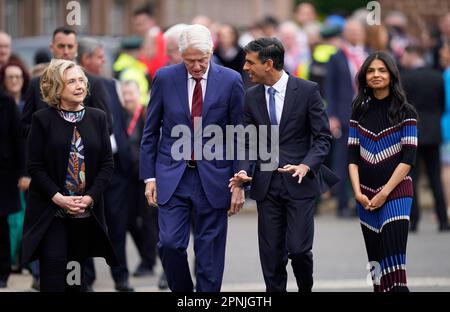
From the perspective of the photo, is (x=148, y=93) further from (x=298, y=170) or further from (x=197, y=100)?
(x=298, y=170)

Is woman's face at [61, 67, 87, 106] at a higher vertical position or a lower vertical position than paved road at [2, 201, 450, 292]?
higher

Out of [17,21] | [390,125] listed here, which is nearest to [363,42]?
[390,125]

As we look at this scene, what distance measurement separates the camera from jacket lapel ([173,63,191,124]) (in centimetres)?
955

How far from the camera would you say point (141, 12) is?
64.3 feet

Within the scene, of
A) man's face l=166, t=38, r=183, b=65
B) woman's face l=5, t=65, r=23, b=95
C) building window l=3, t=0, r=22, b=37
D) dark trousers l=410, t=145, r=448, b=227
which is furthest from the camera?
building window l=3, t=0, r=22, b=37

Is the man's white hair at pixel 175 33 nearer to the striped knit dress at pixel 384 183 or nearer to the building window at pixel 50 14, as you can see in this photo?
the striped knit dress at pixel 384 183

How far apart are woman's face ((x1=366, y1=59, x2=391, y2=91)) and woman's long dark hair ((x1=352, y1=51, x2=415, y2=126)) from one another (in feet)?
0.10

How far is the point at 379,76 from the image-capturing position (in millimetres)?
9578

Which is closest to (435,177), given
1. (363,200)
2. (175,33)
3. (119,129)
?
(175,33)

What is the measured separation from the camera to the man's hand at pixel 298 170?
9.33 meters

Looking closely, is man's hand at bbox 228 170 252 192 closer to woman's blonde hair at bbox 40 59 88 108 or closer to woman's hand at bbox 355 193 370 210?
woman's hand at bbox 355 193 370 210

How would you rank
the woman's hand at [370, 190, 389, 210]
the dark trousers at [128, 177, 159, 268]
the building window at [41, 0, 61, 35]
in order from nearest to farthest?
1. the woman's hand at [370, 190, 389, 210]
2. the dark trousers at [128, 177, 159, 268]
3. the building window at [41, 0, 61, 35]

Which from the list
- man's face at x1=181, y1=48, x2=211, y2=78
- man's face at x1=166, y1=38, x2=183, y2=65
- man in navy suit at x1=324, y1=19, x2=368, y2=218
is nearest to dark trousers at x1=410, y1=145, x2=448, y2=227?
man in navy suit at x1=324, y1=19, x2=368, y2=218

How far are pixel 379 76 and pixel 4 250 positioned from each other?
4.05 meters
